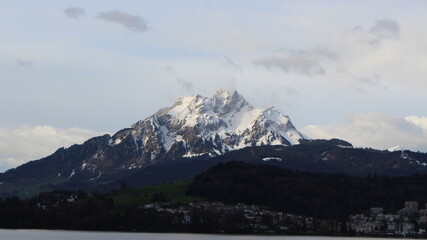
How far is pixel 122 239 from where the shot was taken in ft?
602

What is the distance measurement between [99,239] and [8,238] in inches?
728

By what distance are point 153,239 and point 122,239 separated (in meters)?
6.71

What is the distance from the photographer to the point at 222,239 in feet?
634

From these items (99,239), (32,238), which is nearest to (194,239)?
(99,239)

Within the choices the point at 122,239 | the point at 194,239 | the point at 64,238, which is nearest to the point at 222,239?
the point at 194,239

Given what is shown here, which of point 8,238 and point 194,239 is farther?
point 194,239

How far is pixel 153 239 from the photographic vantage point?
186 m

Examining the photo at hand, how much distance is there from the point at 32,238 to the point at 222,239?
41.8 meters

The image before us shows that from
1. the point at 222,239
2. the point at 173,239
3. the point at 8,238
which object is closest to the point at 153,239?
the point at 173,239

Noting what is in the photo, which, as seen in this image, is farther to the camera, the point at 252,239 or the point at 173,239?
the point at 252,239

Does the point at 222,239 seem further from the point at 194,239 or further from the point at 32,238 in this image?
the point at 32,238

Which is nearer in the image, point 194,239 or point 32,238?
point 32,238

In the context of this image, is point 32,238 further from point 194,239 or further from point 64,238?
point 194,239

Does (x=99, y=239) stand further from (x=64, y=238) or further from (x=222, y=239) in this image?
(x=222, y=239)
